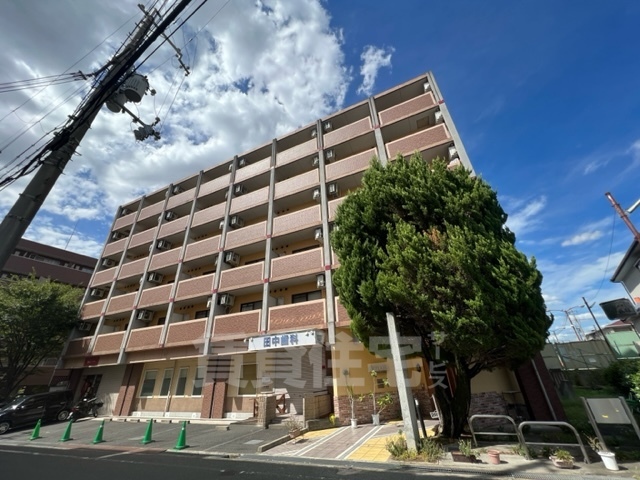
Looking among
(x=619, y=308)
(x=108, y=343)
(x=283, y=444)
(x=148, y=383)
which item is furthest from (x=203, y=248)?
(x=619, y=308)

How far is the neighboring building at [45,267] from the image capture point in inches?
985

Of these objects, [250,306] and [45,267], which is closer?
[250,306]

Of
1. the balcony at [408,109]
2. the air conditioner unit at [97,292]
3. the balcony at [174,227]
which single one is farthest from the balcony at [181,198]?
the balcony at [408,109]

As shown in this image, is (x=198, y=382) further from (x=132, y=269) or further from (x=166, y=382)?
(x=132, y=269)

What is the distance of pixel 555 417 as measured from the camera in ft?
28.3

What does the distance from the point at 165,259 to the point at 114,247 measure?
743cm

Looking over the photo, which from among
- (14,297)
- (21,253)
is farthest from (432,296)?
(21,253)

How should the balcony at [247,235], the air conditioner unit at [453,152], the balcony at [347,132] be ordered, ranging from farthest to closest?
the balcony at [347,132] < the balcony at [247,235] < the air conditioner unit at [453,152]

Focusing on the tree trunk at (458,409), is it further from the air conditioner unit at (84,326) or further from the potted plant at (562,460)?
the air conditioner unit at (84,326)

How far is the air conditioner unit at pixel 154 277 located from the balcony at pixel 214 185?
6.20m

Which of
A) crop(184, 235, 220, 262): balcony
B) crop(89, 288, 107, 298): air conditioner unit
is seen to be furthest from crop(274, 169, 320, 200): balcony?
crop(89, 288, 107, 298): air conditioner unit

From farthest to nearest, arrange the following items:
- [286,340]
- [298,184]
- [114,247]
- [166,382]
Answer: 1. [114,247]
2. [298,184]
3. [166,382]
4. [286,340]

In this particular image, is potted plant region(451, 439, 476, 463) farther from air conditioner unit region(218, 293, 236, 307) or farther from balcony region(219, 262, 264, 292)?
air conditioner unit region(218, 293, 236, 307)

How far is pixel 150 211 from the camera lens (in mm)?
23422
